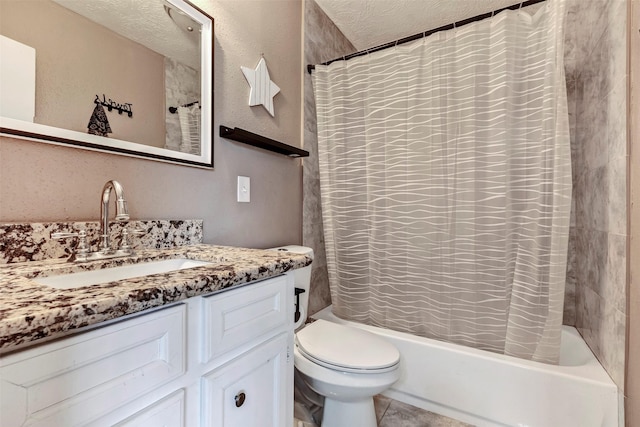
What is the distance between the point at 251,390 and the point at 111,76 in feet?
3.40

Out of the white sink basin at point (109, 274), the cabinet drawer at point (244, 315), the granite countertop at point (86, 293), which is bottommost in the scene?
the cabinet drawer at point (244, 315)

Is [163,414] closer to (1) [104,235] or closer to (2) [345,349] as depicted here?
(1) [104,235]

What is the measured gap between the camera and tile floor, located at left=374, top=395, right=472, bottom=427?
1.40 meters

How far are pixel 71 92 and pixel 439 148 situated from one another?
151cm

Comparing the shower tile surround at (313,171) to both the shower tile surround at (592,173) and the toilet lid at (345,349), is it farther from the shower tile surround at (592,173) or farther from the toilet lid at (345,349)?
the toilet lid at (345,349)

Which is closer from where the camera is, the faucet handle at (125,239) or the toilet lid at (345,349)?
the faucet handle at (125,239)

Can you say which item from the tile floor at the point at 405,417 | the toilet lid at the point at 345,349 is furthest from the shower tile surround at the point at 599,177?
the toilet lid at the point at 345,349

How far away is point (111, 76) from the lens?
3.04 ft

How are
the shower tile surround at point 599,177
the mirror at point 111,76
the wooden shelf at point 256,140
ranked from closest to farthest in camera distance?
the mirror at point 111,76, the shower tile surround at point 599,177, the wooden shelf at point 256,140

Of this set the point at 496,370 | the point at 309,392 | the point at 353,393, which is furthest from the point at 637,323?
the point at 309,392

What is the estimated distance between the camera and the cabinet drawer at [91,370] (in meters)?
0.35

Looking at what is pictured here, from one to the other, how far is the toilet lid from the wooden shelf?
0.93 metres

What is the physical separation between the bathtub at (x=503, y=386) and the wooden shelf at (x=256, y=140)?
111cm

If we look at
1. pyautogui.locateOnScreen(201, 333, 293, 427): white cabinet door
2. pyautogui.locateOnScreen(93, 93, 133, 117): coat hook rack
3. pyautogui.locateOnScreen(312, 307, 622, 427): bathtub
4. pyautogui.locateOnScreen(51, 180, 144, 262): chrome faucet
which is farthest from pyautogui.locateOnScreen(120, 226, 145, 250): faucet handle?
pyautogui.locateOnScreen(312, 307, 622, 427): bathtub
